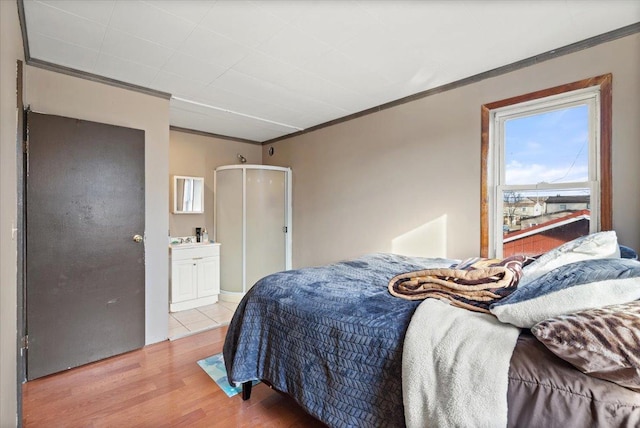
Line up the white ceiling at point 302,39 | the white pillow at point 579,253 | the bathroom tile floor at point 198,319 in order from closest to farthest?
the white pillow at point 579,253
the white ceiling at point 302,39
the bathroom tile floor at point 198,319

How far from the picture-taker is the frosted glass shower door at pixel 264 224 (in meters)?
4.17

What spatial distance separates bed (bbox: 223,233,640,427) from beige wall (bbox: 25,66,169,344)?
132 centimetres

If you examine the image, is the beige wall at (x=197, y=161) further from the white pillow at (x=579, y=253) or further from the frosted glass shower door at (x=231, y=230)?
the white pillow at (x=579, y=253)

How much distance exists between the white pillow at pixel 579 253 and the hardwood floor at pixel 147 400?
1525 mm

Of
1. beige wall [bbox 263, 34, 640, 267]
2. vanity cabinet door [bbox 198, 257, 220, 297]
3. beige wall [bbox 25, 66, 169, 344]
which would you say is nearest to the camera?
beige wall [bbox 263, 34, 640, 267]

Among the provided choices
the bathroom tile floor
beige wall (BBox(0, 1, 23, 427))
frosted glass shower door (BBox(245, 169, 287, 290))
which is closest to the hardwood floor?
beige wall (BBox(0, 1, 23, 427))

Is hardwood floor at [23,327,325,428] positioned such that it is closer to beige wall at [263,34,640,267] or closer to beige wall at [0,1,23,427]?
beige wall at [0,1,23,427]

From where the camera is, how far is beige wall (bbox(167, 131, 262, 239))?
4.02 m

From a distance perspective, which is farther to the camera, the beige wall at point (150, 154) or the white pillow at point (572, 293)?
the beige wall at point (150, 154)

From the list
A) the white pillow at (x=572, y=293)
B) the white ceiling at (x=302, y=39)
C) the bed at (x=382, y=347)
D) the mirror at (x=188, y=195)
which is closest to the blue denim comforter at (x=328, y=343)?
the bed at (x=382, y=347)

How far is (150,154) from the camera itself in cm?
273

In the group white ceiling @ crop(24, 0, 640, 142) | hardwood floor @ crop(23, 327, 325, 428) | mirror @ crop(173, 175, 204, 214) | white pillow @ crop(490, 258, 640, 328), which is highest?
white ceiling @ crop(24, 0, 640, 142)

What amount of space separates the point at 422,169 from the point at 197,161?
310cm

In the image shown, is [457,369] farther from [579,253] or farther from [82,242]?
[82,242]
